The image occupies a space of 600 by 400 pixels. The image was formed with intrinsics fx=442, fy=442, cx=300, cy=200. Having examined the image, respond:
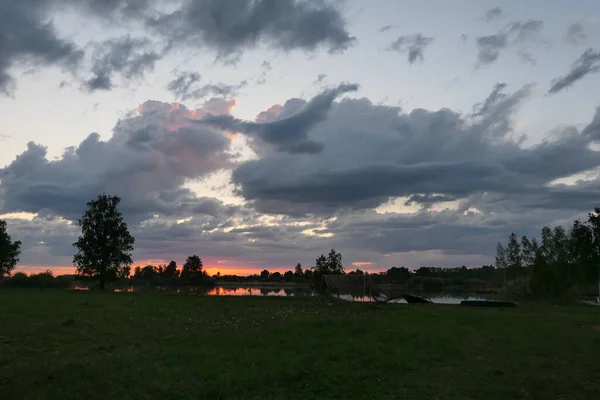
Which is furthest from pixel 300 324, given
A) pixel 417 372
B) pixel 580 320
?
pixel 580 320

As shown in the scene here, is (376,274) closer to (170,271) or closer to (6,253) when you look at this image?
(6,253)

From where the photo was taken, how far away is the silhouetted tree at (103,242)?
7500 cm

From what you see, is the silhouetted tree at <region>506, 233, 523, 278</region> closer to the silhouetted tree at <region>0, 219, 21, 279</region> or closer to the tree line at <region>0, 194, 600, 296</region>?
the tree line at <region>0, 194, 600, 296</region>

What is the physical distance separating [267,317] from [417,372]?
15.5m

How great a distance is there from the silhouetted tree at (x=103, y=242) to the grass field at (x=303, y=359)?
5211 cm

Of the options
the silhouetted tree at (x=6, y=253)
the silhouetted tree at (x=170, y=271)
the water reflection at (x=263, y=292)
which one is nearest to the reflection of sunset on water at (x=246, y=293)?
the water reflection at (x=263, y=292)

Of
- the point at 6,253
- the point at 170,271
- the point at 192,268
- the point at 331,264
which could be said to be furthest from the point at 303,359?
the point at 170,271

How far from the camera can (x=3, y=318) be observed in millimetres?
25484

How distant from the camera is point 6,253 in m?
92.0

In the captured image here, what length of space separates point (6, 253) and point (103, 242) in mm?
31291

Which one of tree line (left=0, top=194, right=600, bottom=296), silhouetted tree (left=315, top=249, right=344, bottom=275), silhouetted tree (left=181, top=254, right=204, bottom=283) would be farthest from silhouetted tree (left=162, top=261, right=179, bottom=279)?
silhouetted tree (left=315, top=249, right=344, bottom=275)

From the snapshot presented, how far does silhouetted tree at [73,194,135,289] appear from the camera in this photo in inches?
2953

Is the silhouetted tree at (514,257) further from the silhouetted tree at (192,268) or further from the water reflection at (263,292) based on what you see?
the silhouetted tree at (192,268)

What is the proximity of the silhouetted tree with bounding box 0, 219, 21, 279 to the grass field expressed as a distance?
7924 cm
